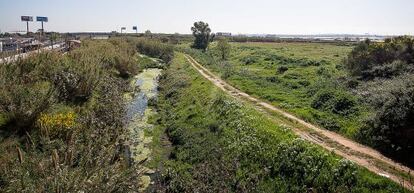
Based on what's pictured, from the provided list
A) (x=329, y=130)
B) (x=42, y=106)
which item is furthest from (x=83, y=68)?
(x=329, y=130)

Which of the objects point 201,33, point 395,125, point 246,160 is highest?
point 201,33

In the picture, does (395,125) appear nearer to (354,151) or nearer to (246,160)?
(354,151)

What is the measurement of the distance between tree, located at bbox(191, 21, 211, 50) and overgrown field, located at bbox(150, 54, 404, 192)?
7547 centimetres

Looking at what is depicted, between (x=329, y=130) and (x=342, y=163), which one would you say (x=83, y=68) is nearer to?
(x=329, y=130)

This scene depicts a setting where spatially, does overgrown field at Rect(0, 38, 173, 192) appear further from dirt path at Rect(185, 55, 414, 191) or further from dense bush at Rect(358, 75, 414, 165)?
dense bush at Rect(358, 75, 414, 165)

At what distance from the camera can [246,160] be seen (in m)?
19.3

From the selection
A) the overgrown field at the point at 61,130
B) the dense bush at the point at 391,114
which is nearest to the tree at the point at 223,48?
the overgrown field at the point at 61,130

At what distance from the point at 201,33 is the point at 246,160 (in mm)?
86680

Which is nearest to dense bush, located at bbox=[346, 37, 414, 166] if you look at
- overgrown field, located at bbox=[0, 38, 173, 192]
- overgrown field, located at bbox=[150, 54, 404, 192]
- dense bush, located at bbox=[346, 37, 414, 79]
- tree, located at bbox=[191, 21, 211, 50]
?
dense bush, located at bbox=[346, 37, 414, 79]

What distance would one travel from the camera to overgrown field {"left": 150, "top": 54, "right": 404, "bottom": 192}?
15375mm

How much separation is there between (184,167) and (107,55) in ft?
99.2

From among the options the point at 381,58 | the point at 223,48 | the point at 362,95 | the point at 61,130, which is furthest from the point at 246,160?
the point at 223,48

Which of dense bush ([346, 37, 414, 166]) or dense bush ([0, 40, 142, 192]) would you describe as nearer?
dense bush ([0, 40, 142, 192])

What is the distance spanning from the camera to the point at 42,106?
2042 cm
